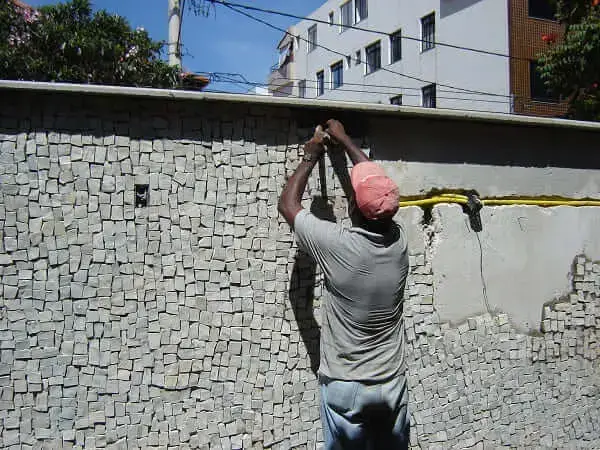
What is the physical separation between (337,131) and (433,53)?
2158cm

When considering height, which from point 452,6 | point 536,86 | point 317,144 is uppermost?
point 452,6

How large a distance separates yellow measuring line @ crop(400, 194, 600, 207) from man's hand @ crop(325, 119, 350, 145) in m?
0.74

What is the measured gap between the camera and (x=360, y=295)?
2.77 m

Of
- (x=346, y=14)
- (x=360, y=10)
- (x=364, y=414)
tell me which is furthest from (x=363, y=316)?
(x=346, y=14)

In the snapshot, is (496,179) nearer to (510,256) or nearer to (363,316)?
(510,256)

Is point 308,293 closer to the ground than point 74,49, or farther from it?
closer to the ground

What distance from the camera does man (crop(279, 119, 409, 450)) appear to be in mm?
2752

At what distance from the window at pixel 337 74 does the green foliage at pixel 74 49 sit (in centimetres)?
2150

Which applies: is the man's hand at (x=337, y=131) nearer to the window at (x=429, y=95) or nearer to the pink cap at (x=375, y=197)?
the pink cap at (x=375, y=197)

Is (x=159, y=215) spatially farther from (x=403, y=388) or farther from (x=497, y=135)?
(x=497, y=135)

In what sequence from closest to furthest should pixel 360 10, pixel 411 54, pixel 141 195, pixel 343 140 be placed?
pixel 141 195, pixel 343 140, pixel 411 54, pixel 360 10

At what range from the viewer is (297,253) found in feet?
11.7

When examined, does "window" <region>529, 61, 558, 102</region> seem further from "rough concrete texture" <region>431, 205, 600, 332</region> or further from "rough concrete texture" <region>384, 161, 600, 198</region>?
"rough concrete texture" <region>431, 205, 600, 332</region>

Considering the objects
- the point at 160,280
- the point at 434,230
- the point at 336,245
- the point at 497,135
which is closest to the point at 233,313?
the point at 160,280
